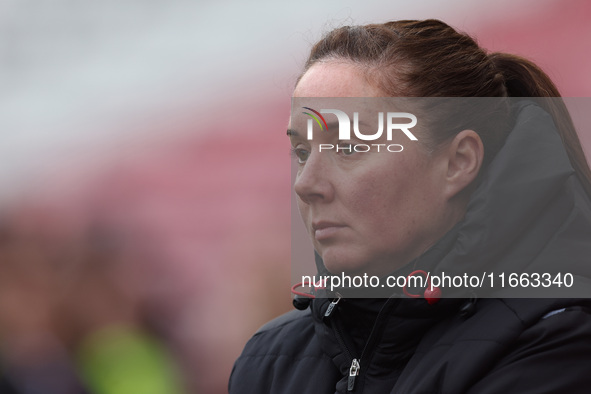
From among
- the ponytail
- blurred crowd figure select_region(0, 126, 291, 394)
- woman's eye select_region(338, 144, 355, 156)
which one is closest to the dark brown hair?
the ponytail

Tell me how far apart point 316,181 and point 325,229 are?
8 cm

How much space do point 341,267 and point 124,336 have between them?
215cm

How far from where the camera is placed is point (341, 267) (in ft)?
3.52

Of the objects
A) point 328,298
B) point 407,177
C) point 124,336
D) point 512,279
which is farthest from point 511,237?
point 124,336

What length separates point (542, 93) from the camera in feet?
3.87

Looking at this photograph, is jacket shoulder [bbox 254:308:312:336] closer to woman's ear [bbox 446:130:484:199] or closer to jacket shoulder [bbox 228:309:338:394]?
jacket shoulder [bbox 228:309:338:394]

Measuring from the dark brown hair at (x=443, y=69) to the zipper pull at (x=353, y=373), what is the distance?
38 cm

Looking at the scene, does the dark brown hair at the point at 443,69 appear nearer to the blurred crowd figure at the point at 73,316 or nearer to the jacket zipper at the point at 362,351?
the jacket zipper at the point at 362,351

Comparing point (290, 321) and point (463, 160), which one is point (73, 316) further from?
point (463, 160)

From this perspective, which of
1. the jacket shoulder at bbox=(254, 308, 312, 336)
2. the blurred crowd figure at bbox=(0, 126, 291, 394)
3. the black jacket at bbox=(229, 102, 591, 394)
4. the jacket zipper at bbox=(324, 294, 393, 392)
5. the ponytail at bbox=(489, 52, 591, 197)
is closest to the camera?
the black jacket at bbox=(229, 102, 591, 394)

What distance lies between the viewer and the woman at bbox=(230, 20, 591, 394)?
0.95 m

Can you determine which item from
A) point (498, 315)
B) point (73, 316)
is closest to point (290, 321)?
point (498, 315)

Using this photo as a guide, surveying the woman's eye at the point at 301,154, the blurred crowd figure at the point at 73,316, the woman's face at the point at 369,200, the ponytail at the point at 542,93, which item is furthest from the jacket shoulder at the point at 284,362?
the blurred crowd figure at the point at 73,316

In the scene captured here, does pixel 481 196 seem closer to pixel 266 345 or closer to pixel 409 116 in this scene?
pixel 409 116
